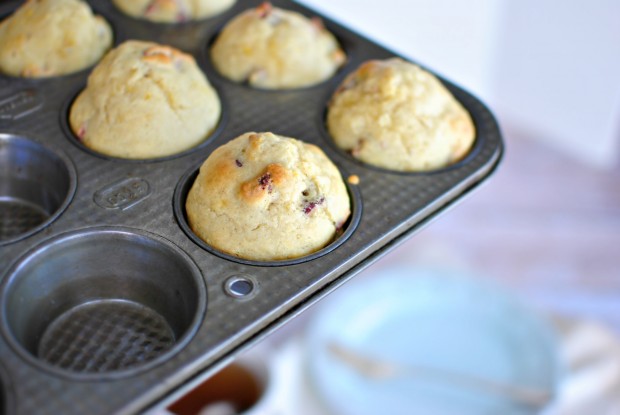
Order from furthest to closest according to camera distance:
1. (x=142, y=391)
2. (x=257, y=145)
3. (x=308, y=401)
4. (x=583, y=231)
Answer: (x=583, y=231), (x=308, y=401), (x=257, y=145), (x=142, y=391)

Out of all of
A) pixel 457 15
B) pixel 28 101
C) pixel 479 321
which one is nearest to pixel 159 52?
pixel 28 101

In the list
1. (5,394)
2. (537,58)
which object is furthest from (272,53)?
(537,58)

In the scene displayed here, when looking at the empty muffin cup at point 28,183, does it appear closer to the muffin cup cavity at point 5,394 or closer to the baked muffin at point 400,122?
the muffin cup cavity at point 5,394

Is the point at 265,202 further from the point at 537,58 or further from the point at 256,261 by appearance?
the point at 537,58

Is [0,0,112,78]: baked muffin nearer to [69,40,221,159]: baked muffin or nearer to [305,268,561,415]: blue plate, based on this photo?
[69,40,221,159]: baked muffin

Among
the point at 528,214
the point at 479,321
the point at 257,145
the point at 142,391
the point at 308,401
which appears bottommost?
the point at 528,214

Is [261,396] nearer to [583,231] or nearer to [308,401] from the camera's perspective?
[308,401]

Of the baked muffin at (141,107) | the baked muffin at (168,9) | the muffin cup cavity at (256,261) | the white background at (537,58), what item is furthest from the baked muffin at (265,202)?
the white background at (537,58)

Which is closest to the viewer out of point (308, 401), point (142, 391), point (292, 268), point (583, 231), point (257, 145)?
point (142, 391)
